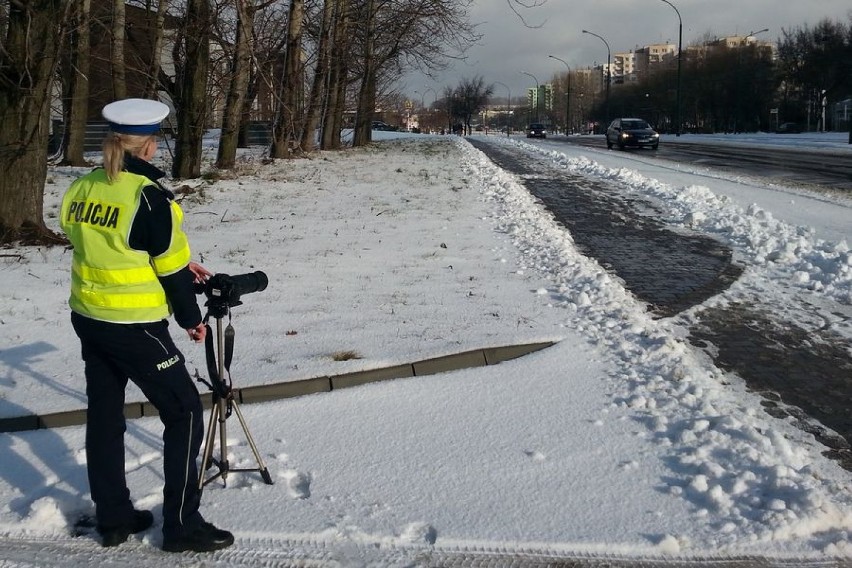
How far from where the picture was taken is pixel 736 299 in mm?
7738

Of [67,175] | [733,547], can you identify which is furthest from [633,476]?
[67,175]

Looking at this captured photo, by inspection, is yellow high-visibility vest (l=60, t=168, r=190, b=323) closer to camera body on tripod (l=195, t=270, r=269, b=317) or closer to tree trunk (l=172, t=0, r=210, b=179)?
camera body on tripod (l=195, t=270, r=269, b=317)

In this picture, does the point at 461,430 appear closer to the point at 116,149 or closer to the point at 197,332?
the point at 197,332

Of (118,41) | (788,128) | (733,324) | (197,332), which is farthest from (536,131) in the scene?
(197,332)

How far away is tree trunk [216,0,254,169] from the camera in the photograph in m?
16.2

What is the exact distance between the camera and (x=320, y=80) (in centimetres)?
2617

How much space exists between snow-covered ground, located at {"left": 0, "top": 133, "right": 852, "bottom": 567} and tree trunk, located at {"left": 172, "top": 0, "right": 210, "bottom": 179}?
772 cm

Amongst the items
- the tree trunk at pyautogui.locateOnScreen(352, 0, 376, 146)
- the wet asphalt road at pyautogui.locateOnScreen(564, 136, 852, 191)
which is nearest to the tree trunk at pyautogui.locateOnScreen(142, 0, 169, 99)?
the tree trunk at pyautogui.locateOnScreen(352, 0, 376, 146)

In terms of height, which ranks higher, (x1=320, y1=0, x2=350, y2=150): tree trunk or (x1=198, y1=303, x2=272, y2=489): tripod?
(x1=320, y1=0, x2=350, y2=150): tree trunk

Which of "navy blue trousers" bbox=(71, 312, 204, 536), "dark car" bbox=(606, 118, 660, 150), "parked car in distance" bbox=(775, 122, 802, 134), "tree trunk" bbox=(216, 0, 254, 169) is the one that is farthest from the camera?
"parked car in distance" bbox=(775, 122, 802, 134)

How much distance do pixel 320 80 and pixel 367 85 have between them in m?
9.18

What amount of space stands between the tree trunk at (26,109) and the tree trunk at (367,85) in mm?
20767

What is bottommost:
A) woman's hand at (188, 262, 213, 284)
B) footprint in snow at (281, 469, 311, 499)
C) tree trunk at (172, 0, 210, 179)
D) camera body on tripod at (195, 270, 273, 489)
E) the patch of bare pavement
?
the patch of bare pavement

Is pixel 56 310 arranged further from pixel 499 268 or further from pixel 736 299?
pixel 736 299
